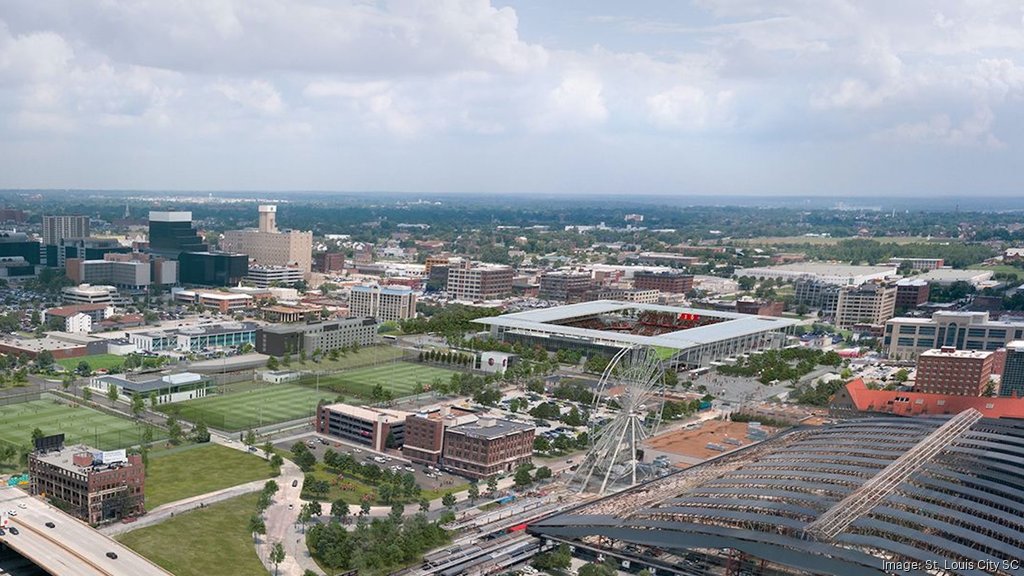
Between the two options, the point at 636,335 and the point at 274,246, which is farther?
the point at 274,246

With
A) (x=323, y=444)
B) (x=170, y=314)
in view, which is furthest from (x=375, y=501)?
(x=170, y=314)

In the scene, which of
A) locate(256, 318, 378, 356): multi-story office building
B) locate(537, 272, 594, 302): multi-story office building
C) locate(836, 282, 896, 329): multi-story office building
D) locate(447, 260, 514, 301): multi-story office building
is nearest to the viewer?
locate(256, 318, 378, 356): multi-story office building

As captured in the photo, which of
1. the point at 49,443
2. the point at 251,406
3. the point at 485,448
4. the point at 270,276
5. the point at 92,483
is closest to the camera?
the point at 92,483

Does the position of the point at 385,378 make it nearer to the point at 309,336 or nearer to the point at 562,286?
the point at 309,336

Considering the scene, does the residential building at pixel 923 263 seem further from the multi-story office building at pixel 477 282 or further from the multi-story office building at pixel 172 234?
the multi-story office building at pixel 172 234

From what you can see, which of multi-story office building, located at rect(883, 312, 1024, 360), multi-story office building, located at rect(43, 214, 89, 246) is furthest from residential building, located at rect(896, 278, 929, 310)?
multi-story office building, located at rect(43, 214, 89, 246)

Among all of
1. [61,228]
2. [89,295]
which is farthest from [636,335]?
[61,228]

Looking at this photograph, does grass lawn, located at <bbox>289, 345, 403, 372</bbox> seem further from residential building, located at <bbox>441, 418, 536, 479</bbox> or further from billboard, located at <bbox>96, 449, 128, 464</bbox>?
billboard, located at <bbox>96, 449, 128, 464</bbox>

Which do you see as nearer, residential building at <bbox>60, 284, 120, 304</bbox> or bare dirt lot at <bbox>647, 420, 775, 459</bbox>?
bare dirt lot at <bbox>647, 420, 775, 459</bbox>
